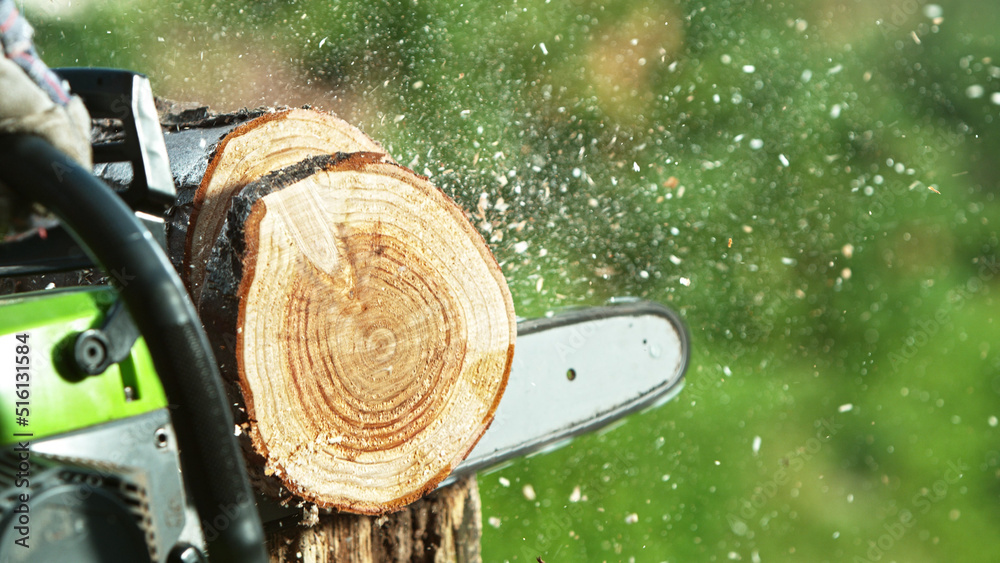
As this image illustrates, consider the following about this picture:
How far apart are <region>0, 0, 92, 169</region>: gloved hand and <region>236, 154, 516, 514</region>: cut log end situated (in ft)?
0.97

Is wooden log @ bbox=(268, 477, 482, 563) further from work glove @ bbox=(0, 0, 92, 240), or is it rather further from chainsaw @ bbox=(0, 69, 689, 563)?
work glove @ bbox=(0, 0, 92, 240)

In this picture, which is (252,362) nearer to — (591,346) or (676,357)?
(591,346)

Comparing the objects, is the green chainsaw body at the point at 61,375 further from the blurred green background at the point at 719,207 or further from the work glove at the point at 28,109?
the blurred green background at the point at 719,207

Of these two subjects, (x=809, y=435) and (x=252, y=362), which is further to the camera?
(x=809, y=435)

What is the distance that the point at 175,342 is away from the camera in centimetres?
65

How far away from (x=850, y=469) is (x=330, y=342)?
7.95ft

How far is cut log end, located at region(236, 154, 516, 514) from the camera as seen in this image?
3.59 feet

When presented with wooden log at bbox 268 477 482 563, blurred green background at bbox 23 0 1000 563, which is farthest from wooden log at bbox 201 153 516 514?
blurred green background at bbox 23 0 1000 563

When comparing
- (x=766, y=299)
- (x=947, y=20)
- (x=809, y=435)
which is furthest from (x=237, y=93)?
(x=947, y=20)

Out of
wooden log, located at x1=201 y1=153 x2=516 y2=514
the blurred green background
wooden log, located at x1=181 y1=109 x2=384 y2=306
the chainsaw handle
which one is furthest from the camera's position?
the blurred green background

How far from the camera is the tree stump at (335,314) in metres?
1.09

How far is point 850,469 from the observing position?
274 centimetres

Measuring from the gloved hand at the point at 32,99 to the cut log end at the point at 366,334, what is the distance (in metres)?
0.29

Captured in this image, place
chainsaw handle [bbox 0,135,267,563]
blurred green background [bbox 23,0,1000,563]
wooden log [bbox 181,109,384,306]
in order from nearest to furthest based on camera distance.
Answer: chainsaw handle [bbox 0,135,267,563] < wooden log [bbox 181,109,384,306] < blurred green background [bbox 23,0,1000,563]
